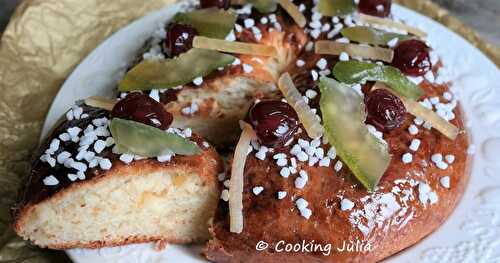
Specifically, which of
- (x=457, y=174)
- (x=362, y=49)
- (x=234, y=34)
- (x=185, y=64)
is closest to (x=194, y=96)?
(x=185, y=64)

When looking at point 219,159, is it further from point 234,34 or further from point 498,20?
point 498,20

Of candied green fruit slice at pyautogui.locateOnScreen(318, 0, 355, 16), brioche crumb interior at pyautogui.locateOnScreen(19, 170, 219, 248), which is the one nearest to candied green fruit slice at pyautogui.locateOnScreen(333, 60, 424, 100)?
candied green fruit slice at pyautogui.locateOnScreen(318, 0, 355, 16)

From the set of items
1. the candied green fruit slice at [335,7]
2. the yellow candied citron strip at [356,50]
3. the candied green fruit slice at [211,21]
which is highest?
the candied green fruit slice at [211,21]

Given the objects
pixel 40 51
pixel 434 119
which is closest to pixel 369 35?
pixel 434 119

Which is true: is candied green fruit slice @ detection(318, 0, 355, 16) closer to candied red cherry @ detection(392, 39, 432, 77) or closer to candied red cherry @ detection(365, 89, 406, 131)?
candied red cherry @ detection(392, 39, 432, 77)

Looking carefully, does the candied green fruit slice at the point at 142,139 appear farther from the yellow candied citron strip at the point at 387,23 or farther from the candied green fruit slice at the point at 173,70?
the yellow candied citron strip at the point at 387,23

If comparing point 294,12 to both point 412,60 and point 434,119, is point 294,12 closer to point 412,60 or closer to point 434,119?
point 412,60

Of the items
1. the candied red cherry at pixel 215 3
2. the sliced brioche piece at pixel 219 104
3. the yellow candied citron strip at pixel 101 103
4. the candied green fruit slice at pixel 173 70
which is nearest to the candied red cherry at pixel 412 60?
the sliced brioche piece at pixel 219 104
